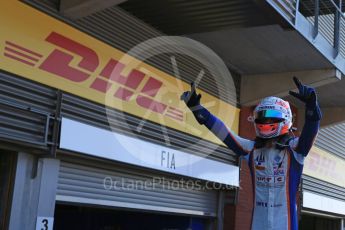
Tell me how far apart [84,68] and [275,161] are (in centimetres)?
333

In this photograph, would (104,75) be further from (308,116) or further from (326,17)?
(326,17)

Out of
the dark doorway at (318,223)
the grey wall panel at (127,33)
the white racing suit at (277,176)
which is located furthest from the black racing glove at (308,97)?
the dark doorway at (318,223)

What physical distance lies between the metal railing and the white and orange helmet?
4.70 m

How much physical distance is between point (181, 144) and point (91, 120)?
2.38 metres

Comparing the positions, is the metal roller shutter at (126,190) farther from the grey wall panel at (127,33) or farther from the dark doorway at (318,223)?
the dark doorway at (318,223)

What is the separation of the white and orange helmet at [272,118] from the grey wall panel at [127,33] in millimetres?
3304

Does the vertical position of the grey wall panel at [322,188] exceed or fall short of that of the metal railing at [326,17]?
it falls short

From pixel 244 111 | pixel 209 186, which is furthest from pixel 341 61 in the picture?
pixel 209 186

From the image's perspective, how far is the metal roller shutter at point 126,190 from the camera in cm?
780

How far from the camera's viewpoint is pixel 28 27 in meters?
6.92

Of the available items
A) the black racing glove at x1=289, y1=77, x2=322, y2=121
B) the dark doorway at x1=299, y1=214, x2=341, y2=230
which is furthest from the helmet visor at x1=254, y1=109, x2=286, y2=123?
the dark doorway at x1=299, y1=214, x2=341, y2=230

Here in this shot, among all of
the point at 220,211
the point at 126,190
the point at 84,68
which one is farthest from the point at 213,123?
the point at 220,211

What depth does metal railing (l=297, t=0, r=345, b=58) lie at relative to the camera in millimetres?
10491

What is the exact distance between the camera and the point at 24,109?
6.80 metres
